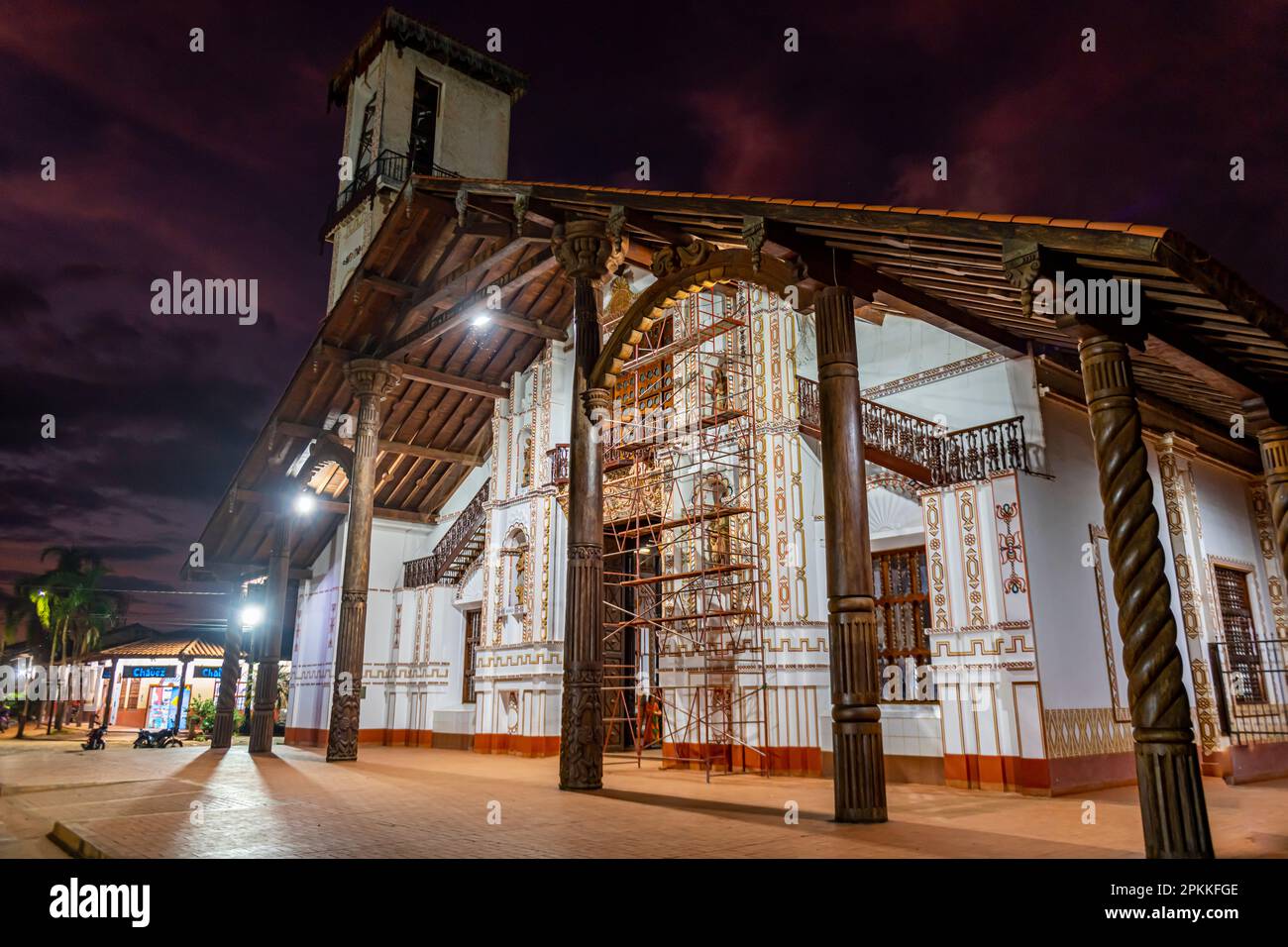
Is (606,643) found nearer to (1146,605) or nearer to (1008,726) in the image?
(1008,726)

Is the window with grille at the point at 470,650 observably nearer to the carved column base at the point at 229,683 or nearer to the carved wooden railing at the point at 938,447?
the carved column base at the point at 229,683

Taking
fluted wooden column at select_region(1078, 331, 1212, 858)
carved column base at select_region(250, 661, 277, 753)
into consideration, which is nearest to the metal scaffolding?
carved column base at select_region(250, 661, 277, 753)

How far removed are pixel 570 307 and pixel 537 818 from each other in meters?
12.1

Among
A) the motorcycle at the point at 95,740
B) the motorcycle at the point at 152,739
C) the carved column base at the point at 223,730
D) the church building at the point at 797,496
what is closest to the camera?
the church building at the point at 797,496

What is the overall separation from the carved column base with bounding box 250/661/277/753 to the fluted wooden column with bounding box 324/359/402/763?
8.84 feet

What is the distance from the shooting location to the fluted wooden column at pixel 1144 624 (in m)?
4.50

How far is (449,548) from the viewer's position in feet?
64.6

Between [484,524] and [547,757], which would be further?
[484,524]

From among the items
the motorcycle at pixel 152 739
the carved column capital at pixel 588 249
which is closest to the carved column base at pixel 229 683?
the motorcycle at pixel 152 739

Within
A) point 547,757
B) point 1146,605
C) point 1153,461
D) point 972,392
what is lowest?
point 547,757

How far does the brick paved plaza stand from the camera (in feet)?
17.4

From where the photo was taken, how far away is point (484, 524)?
18.8 m
